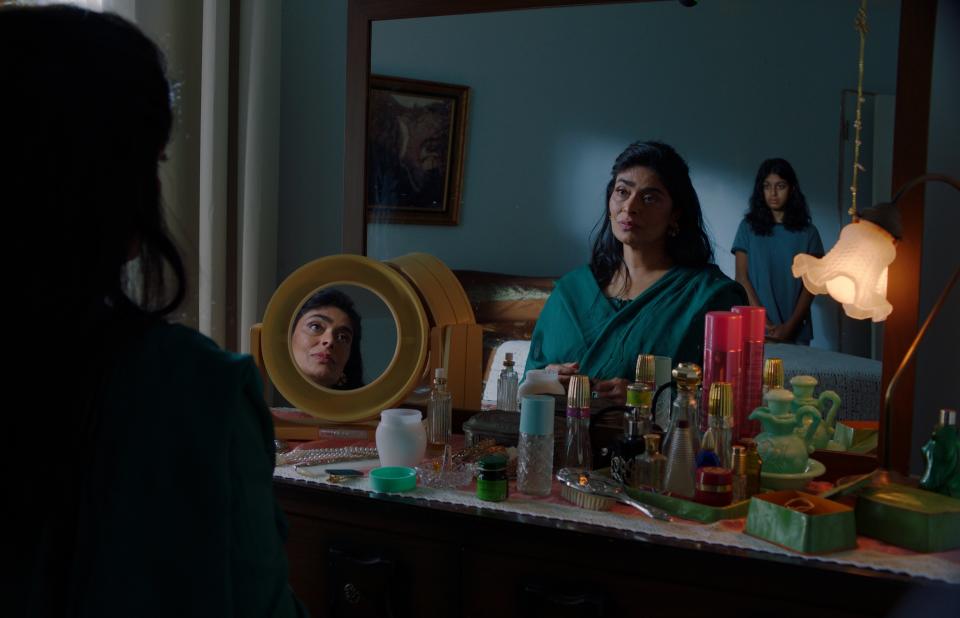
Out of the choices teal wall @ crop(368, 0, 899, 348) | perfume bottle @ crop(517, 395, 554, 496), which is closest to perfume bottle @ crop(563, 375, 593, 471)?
perfume bottle @ crop(517, 395, 554, 496)

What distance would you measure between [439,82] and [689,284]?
1.99ft

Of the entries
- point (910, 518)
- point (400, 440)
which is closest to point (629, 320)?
point (400, 440)

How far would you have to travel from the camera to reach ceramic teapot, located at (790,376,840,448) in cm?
137

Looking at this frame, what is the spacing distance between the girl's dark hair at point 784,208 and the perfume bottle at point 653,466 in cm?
41

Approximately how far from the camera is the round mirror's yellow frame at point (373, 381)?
1.62 metres

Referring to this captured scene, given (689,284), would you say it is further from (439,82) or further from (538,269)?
(439,82)

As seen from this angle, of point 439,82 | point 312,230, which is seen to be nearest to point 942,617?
point 439,82

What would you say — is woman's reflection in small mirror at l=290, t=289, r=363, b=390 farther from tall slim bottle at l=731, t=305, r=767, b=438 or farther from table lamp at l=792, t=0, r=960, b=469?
table lamp at l=792, t=0, r=960, b=469

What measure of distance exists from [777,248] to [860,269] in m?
0.16

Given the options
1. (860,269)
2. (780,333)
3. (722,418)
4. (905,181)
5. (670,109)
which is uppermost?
(670,109)

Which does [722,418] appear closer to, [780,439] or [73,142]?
[780,439]

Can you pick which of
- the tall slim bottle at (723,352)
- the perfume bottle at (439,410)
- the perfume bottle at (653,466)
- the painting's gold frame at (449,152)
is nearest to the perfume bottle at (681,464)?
the perfume bottle at (653,466)

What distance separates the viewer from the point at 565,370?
5.13 feet

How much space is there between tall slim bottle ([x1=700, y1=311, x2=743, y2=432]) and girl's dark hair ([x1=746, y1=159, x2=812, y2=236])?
166mm
